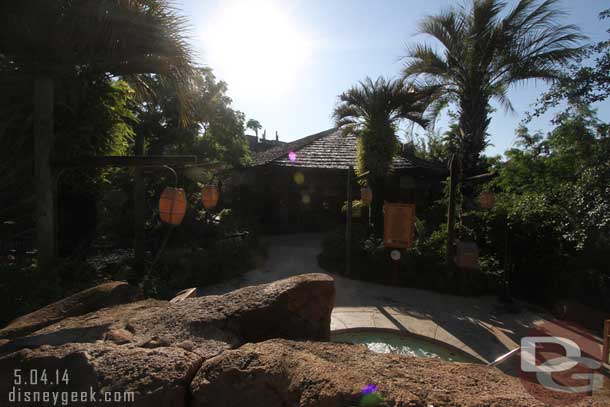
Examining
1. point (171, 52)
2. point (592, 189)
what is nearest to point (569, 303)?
point (592, 189)

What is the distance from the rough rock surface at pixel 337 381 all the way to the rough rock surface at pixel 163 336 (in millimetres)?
199

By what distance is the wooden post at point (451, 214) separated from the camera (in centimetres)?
652

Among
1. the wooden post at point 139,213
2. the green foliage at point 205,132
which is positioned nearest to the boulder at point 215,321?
the wooden post at point 139,213

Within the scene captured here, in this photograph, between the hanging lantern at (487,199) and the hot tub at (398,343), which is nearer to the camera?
the hot tub at (398,343)

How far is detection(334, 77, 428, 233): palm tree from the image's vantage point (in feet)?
Answer: 31.3

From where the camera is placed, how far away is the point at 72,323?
2432 mm

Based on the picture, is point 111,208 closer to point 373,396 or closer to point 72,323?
point 72,323

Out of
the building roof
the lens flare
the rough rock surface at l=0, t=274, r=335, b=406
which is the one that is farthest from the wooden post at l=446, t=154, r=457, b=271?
the lens flare

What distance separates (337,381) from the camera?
1.47 meters

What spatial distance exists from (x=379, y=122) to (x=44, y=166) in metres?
8.22

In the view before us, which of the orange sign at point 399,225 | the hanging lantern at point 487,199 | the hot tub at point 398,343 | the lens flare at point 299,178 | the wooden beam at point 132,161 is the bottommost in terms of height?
the hot tub at point 398,343

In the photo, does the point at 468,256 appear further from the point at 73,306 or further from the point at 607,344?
the point at 73,306

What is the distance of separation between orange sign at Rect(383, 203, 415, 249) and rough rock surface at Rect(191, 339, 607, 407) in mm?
5697

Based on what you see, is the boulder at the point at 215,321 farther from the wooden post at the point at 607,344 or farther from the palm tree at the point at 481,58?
the palm tree at the point at 481,58
